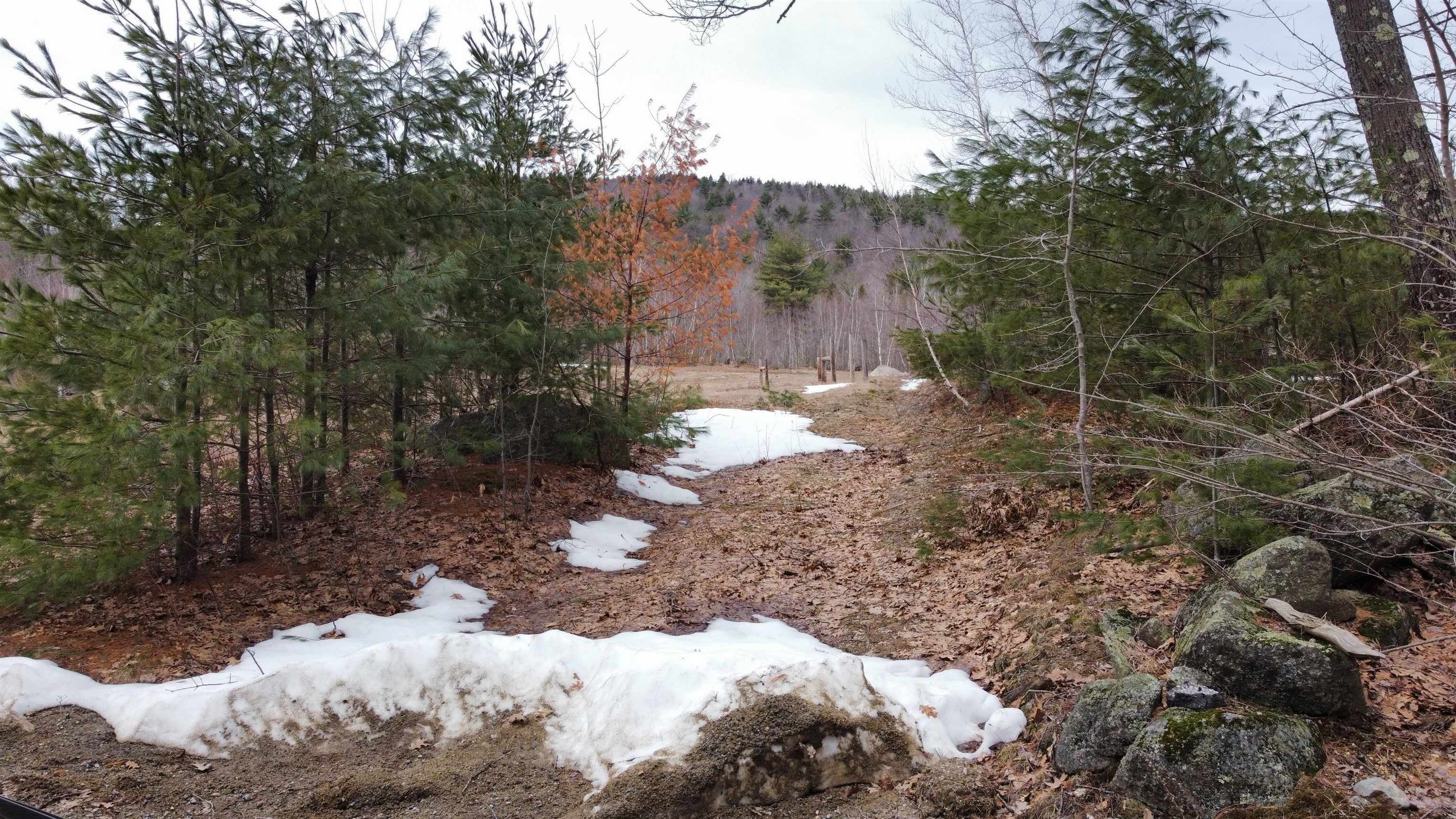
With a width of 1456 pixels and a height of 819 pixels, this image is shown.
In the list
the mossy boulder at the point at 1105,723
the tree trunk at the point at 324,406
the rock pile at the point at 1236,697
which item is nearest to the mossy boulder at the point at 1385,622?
the rock pile at the point at 1236,697

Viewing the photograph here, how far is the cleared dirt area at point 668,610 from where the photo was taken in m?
3.72

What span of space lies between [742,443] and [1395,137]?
451 inches

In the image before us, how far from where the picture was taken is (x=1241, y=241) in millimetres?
6684

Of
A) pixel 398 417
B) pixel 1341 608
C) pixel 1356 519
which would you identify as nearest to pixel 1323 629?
pixel 1341 608

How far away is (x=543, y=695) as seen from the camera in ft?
15.3

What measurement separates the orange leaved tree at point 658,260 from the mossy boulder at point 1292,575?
24.5ft

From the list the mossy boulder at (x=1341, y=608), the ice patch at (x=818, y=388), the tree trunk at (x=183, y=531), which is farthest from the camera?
the ice patch at (x=818, y=388)

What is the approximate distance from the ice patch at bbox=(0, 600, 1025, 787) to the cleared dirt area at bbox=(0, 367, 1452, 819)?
151 millimetres

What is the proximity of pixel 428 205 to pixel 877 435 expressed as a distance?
10347 millimetres

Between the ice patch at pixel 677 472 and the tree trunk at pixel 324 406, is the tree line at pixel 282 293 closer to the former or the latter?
the tree trunk at pixel 324 406

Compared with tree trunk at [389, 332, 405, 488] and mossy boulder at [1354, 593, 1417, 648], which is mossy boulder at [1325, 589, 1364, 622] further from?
tree trunk at [389, 332, 405, 488]

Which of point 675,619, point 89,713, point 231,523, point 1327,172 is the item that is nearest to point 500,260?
point 231,523

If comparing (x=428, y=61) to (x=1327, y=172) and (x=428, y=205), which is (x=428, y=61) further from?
(x=1327, y=172)

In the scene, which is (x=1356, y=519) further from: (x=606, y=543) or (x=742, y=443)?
(x=742, y=443)
